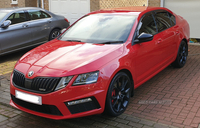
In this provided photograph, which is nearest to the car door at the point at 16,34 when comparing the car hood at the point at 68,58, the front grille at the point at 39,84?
the car hood at the point at 68,58

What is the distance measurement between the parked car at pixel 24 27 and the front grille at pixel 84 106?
16.3 feet

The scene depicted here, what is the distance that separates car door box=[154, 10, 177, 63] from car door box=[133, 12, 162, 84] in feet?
0.52

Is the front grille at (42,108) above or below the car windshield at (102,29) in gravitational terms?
below

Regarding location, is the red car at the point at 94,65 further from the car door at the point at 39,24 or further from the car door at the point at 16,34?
the car door at the point at 39,24

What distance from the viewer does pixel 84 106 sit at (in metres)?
3.65

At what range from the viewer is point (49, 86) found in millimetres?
3582

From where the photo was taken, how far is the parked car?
7824mm

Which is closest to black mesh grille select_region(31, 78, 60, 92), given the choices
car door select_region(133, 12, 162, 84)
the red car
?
the red car

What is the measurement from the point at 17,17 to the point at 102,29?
176 inches

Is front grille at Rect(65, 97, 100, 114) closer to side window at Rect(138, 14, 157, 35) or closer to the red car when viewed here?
the red car

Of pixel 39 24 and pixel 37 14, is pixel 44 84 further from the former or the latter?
pixel 37 14

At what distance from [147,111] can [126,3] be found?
854 cm

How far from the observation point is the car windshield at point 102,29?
4.64m

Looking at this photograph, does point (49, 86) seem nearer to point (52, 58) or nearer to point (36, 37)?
point (52, 58)
